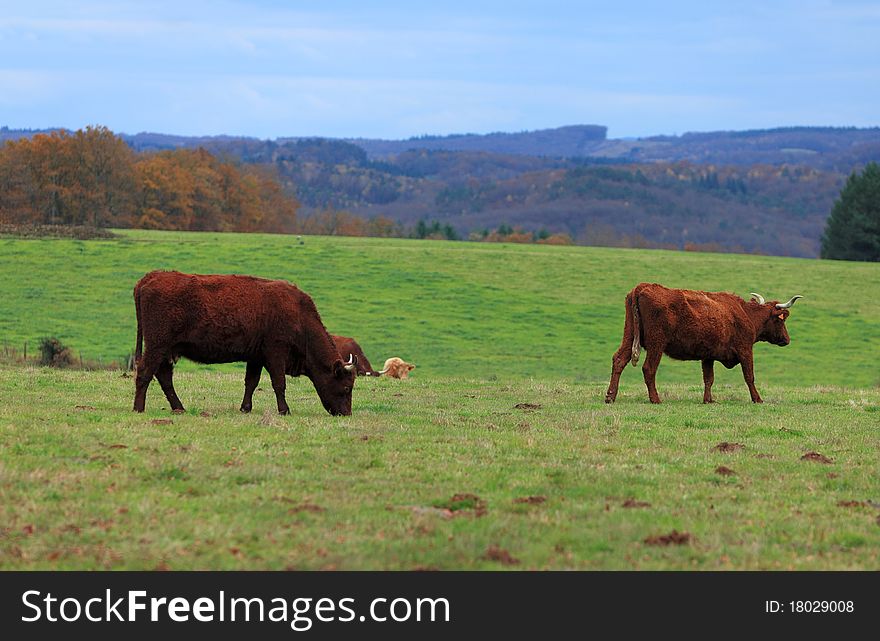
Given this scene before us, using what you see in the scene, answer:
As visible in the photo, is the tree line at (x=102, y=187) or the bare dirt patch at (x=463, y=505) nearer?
the bare dirt patch at (x=463, y=505)

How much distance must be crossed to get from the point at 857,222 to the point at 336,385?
254 feet

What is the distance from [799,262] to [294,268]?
3207 centimetres

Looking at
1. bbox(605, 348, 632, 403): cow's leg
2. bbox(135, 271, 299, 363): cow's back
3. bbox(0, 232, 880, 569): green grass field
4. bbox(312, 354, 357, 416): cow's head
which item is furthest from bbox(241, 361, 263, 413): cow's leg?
bbox(605, 348, 632, 403): cow's leg

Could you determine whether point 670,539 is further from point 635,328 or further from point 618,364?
point 635,328

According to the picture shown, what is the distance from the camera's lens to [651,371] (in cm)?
1964

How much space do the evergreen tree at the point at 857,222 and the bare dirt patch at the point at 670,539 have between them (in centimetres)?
8287

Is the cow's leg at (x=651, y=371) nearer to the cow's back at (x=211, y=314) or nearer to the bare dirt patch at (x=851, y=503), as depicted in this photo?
the cow's back at (x=211, y=314)

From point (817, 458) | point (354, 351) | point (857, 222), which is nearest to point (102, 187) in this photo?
point (354, 351)

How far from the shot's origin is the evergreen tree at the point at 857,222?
3354 inches

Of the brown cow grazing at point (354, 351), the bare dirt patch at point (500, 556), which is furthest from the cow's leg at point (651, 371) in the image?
the bare dirt patch at point (500, 556)

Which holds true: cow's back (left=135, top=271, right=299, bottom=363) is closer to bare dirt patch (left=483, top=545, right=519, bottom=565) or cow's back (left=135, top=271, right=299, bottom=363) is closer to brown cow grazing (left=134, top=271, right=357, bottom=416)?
brown cow grazing (left=134, top=271, right=357, bottom=416)

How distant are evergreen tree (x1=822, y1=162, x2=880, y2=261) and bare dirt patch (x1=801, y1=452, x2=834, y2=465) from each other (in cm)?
7795

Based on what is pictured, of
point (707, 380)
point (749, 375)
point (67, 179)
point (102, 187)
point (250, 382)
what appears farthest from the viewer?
point (102, 187)

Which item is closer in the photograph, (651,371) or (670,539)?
(670,539)
